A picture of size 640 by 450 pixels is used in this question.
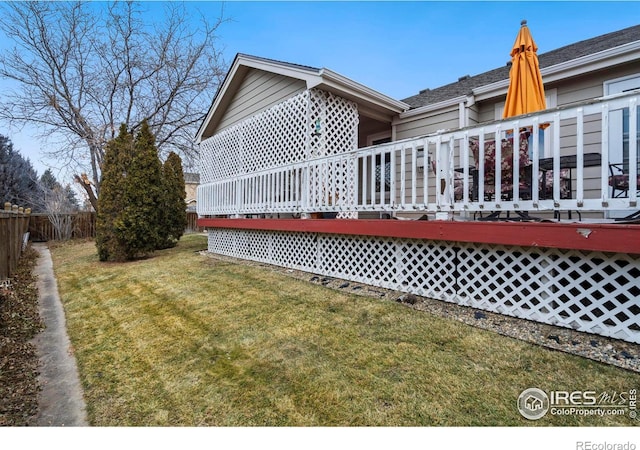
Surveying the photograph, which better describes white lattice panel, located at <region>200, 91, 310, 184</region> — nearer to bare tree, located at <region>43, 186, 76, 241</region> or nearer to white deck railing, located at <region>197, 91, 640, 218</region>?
white deck railing, located at <region>197, 91, 640, 218</region>

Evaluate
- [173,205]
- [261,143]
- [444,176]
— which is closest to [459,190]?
[444,176]

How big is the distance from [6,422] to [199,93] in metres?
18.5

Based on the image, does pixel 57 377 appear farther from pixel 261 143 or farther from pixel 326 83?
pixel 261 143

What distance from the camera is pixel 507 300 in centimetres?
346

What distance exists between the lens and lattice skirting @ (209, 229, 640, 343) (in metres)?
2.79

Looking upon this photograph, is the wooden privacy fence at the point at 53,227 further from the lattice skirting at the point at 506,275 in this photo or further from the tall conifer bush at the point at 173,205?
the lattice skirting at the point at 506,275

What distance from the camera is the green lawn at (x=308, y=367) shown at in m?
2.12

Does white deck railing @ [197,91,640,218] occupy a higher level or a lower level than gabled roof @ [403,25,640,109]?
lower

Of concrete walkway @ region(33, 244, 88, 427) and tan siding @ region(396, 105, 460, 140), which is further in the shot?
tan siding @ region(396, 105, 460, 140)

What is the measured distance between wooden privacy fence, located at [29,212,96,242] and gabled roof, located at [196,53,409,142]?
1265cm

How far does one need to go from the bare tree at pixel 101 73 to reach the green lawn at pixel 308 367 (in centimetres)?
1534

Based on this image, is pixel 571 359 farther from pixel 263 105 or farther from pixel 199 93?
pixel 199 93

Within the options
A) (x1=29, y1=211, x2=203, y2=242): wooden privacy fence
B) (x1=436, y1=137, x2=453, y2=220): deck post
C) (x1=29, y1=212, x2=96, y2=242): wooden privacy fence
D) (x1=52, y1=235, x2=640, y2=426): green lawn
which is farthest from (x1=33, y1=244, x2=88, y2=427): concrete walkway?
(x1=29, y1=212, x2=96, y2=242): wooden privacy fence

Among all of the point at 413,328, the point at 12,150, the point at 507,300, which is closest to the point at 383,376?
the point at 413,328
